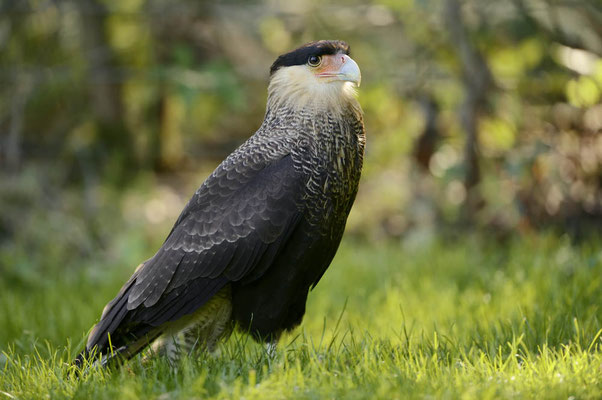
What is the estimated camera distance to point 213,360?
129 inches

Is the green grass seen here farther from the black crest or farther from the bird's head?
the black crest

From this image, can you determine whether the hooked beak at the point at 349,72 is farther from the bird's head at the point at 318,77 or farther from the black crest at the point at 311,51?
the black crest at the point at 311,51

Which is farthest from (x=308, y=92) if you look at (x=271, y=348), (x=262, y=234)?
(x=271, y=348)

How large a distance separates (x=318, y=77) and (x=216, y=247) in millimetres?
987

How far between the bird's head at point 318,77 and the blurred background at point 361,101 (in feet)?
8.12

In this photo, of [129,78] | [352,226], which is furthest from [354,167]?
[129,78]

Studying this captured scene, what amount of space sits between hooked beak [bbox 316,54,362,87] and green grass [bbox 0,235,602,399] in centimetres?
114

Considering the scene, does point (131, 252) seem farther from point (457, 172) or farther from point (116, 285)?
point (457, 172)

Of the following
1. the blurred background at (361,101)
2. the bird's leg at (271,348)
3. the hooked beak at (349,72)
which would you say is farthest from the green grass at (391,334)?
the hooked beak at (349,72)

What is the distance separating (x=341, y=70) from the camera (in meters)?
3.57

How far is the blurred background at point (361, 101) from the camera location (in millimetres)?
6039

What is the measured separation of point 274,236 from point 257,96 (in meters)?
7.89

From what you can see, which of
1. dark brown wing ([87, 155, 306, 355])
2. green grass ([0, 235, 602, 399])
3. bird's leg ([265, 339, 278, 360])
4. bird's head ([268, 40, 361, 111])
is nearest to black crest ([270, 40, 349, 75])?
bird's head ([268, 40, 361, 111])

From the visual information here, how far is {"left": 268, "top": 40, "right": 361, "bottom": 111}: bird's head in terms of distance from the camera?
3588 mm
